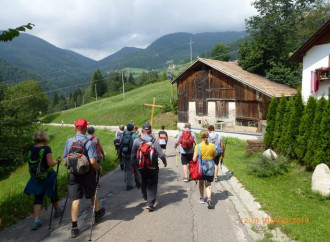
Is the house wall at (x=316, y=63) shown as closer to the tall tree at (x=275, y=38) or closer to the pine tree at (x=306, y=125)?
the pine tree at (x=306, y=125)

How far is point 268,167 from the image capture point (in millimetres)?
9430

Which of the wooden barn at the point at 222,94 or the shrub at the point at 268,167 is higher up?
the wooden barn at the point at 222,94

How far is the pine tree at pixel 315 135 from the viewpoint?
359 inches

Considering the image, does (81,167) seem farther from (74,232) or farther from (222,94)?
(222,94)

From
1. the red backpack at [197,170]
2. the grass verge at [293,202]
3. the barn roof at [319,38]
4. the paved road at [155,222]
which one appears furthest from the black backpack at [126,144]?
the barn roof at [319,38]

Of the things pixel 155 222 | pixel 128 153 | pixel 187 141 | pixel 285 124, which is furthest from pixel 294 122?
pixel 155 222

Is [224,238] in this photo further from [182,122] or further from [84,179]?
[182,122]

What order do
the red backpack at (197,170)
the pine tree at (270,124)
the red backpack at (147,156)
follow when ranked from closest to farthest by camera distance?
the red backpack at (147,156)
the red backpack at (197,170)
the pine tree at (270,124)

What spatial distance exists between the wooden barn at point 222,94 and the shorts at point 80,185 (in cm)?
2018

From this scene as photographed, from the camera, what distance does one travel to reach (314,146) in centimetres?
914

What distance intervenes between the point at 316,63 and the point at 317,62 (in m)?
0.09

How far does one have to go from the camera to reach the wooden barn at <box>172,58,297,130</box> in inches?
1024

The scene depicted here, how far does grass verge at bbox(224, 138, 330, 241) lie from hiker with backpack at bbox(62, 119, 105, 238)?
12.6 feet

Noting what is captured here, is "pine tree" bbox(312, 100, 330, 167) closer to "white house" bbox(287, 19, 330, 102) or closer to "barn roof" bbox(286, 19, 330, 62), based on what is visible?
"white house" bbox(287, 19, 330, 102)
